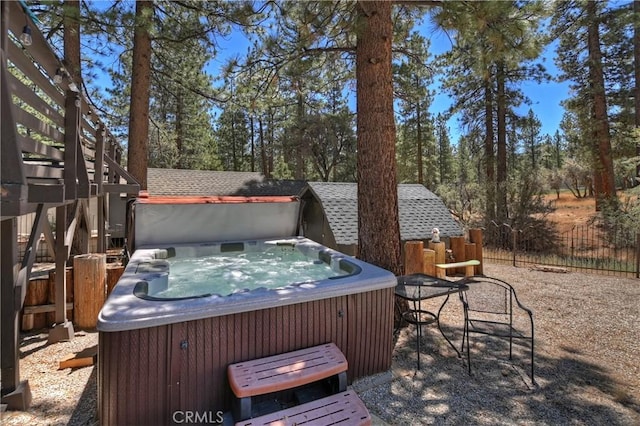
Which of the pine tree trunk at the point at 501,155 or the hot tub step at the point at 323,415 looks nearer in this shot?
the hot tub step at the point at 323,415

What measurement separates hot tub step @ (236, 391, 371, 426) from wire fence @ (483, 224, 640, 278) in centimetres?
738

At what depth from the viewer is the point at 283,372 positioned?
90.2 inches

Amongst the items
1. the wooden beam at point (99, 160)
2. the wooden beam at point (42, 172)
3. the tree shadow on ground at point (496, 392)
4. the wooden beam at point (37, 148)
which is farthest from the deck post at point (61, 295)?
the tree shadow on ground at point (496, 392)

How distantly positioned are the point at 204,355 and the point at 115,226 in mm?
9866

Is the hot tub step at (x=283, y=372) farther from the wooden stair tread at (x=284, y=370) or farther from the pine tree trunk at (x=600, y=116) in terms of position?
the pine tree trunk at (x=600, y=116)

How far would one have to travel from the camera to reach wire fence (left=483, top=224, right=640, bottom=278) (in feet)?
26.0

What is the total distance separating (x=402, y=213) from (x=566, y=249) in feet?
22.8

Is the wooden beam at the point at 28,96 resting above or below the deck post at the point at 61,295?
above

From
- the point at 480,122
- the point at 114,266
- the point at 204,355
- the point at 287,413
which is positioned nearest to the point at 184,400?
the point at 204,355

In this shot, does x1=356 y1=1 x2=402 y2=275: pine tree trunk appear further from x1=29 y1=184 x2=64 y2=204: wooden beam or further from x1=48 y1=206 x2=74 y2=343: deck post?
x1=48 y1=206 x2=74 y2=343: deck post

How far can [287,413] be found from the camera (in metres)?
2.14

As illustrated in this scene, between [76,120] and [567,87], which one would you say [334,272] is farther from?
[567,87]

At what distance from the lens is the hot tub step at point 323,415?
207cm

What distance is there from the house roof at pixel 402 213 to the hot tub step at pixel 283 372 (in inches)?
187
